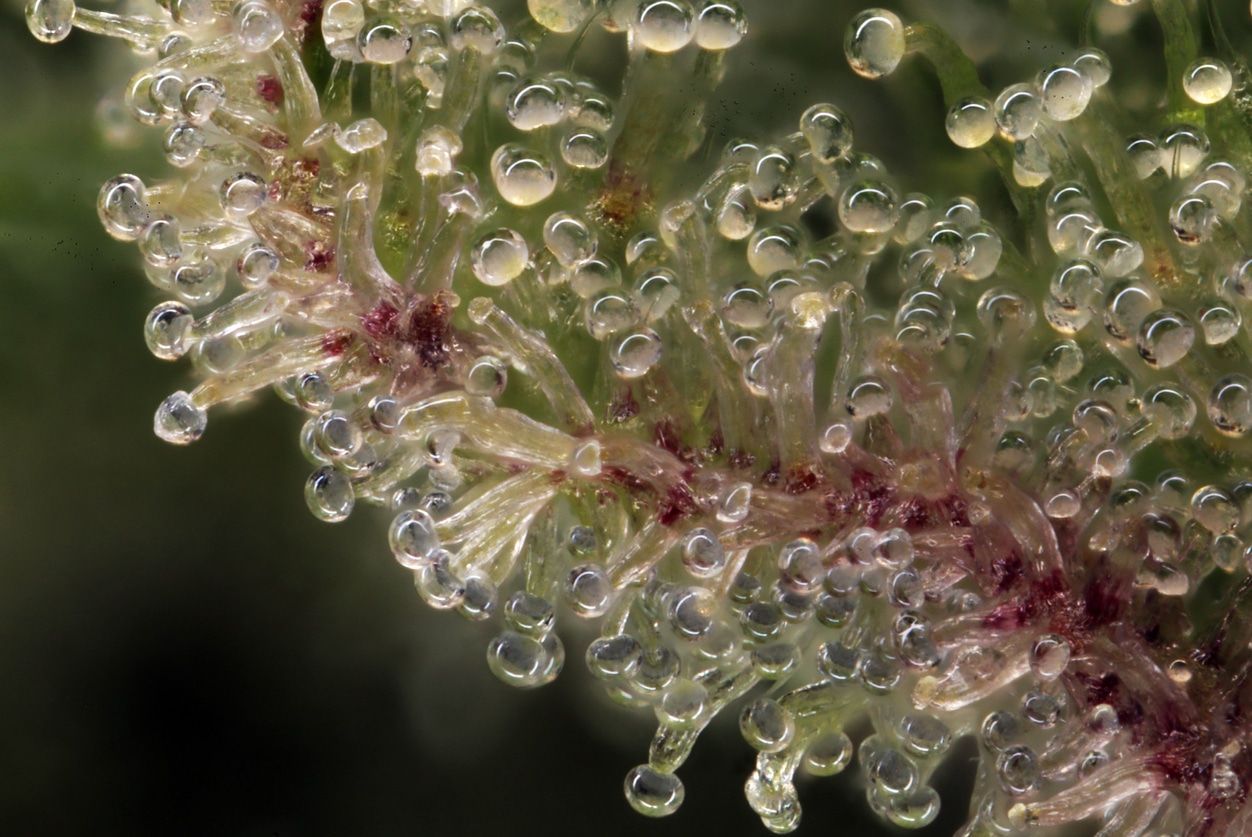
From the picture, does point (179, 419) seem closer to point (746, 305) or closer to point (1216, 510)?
point (746, 305)

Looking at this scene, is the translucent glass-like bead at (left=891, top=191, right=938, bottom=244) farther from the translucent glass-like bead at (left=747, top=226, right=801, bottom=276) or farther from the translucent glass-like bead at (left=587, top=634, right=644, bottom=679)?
the translucent glass-like bead at (left=587, top=634, right=644, bottom=679)

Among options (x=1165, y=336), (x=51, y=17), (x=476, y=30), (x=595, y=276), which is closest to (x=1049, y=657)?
(x=1165, y=336)

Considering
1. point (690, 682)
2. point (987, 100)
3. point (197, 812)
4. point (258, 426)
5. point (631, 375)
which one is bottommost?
point (197, 812)

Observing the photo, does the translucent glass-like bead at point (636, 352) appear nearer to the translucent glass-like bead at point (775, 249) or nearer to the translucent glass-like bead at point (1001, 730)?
the translucent glass-like bead at point (775, 249)

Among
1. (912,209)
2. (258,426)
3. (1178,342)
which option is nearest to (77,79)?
(258,426)

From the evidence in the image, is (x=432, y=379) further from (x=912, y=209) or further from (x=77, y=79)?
(x=77, y=79)
